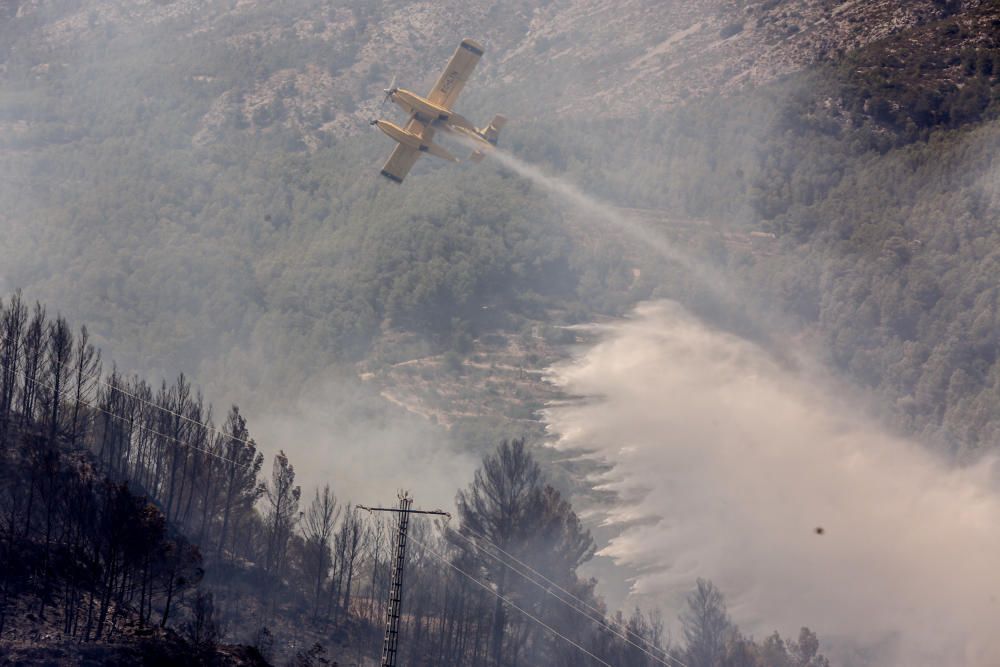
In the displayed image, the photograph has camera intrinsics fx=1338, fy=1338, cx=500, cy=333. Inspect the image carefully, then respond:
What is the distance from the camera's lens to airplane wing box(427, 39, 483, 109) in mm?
97812

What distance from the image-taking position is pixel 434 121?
95.2 metres

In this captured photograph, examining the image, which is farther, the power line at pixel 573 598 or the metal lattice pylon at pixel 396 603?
the power line at pixel 573 598

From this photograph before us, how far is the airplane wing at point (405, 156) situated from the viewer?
9675 centimetres

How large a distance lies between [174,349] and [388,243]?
104 feet

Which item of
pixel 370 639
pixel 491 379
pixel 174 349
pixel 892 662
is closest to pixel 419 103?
pixel 370 639

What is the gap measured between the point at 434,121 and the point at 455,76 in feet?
18.5

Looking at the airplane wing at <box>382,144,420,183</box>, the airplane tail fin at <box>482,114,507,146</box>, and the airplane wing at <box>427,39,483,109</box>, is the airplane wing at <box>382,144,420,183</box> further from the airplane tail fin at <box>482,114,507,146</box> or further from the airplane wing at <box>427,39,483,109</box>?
the airplane tail fin at <box>482,114,507,146</box>

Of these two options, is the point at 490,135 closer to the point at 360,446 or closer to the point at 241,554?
the point at 241,554

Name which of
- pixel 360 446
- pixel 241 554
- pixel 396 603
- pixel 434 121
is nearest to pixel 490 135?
pixel 434 121

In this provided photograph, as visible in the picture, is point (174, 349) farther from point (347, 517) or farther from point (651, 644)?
point (651, 644)

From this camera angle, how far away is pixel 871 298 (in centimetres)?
14688

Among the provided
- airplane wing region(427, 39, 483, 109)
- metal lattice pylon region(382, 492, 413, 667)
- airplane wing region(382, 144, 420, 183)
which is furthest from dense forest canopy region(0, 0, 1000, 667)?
metal lattice pylon region(382, 492, 413, 667)

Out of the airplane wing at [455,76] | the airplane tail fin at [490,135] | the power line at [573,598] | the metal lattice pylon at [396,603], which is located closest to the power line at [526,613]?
the power line at [573,598]

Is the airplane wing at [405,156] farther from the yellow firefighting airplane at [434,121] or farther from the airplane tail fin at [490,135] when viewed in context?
the airplane tail fin at [490,135]
